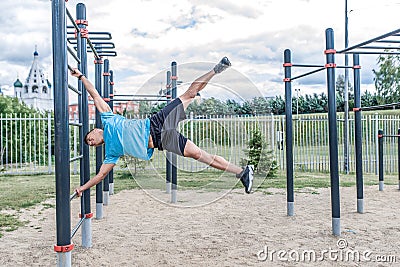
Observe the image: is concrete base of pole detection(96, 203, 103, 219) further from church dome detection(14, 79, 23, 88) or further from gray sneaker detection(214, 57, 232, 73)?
church dome detection(14, 79, 23, 88)

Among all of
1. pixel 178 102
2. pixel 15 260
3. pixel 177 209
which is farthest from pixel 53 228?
pixel 178 102

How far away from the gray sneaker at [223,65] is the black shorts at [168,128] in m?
0.47

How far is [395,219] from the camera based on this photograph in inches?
213

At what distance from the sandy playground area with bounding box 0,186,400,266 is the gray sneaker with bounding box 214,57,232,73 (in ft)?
5.55

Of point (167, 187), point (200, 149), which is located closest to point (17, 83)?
point (167, 187)

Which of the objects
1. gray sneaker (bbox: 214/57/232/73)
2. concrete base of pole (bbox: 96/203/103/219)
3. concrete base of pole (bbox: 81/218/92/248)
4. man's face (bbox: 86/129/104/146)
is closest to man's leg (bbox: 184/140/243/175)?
gray sneaker (bbox: 214/57/232/73)

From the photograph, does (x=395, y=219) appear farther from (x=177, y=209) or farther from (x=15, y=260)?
(x=15, y=260)

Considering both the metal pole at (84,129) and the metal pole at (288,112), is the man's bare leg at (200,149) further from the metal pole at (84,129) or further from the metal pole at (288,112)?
the metal pole at (288,112)

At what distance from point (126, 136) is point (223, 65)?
108 centimetres

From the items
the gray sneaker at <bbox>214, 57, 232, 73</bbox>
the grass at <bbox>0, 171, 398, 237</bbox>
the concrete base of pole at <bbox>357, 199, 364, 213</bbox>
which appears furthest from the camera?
the concrete base of pole at <bbox>357, 199, 364, 213</bbox>

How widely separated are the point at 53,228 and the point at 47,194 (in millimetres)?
2934

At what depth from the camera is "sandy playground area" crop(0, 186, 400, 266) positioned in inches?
153

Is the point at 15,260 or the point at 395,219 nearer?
the point at 15,260

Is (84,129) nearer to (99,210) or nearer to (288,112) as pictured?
(99,210)
